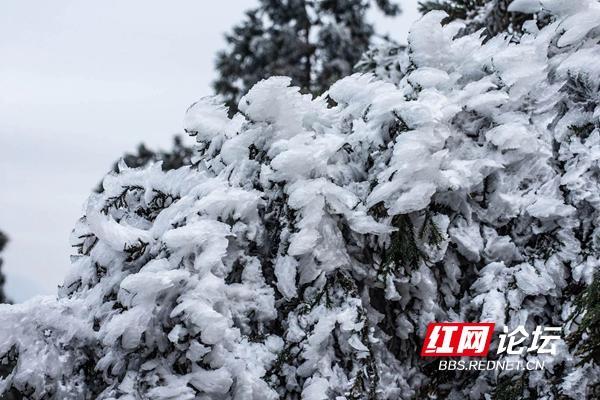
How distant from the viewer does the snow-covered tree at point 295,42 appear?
15625 mm

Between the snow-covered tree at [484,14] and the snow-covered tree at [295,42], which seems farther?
the snow-covered tree at [295,42]

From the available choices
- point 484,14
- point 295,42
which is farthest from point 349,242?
point 295,42

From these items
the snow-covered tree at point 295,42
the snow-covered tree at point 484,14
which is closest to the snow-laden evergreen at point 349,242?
the snow-covered tree at point 484,14

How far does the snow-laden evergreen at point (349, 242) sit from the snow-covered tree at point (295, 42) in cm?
1278

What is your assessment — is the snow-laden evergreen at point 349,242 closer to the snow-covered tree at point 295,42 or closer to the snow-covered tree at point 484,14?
the snow-covered tree at point 484,14

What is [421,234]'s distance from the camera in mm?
2584

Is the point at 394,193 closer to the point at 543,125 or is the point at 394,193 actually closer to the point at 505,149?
the point at 505,149

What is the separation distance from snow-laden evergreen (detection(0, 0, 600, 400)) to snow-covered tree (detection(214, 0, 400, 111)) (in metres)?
12.8

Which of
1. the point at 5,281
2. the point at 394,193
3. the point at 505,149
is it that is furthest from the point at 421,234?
the point at 5,281

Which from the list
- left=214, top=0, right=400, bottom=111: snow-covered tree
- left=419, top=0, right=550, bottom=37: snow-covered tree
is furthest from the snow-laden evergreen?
left=214, top=0, right=400, bottom=111: snow-covered tree

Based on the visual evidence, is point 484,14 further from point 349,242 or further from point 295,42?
point 295,42

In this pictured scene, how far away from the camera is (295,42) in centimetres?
1568

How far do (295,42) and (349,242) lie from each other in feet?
44.9

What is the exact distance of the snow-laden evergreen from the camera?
2262 millimetres
